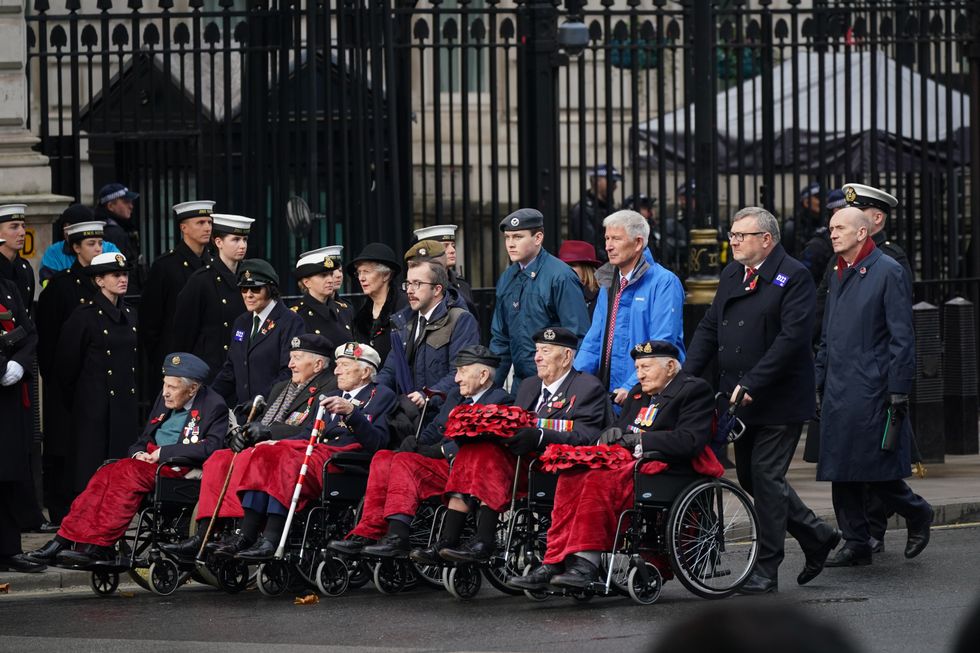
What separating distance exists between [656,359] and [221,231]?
3864mm

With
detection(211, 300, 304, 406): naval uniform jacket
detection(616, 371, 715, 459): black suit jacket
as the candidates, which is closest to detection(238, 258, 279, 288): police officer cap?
detection(211, 300, 304, 406): naval uniform jacket

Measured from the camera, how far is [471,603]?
8766 mm

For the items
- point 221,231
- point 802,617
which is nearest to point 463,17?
point 221,231

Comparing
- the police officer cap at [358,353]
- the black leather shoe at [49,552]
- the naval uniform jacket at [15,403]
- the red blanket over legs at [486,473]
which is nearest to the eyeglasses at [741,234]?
the red blanket over legs at [486,473]

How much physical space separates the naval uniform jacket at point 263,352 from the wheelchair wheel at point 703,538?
2774 mm

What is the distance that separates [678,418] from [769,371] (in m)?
0.50

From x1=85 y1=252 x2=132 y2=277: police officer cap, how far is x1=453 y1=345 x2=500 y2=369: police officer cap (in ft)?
9.16

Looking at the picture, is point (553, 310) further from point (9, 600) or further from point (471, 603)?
point (9, 600)

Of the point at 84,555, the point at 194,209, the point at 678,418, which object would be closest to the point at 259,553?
the point at 84,555

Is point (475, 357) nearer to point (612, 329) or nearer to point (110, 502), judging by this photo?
point (612, 329)

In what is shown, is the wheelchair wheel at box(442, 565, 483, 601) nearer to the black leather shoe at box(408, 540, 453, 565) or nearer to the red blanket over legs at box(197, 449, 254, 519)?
the black leather shoe at box(408, 540, 453, 565)

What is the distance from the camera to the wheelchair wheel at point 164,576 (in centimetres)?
924

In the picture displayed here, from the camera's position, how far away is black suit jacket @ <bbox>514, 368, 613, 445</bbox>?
351 inches

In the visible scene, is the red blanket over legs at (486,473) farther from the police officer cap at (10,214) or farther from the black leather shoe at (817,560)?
the police officer cap at (10,214)
